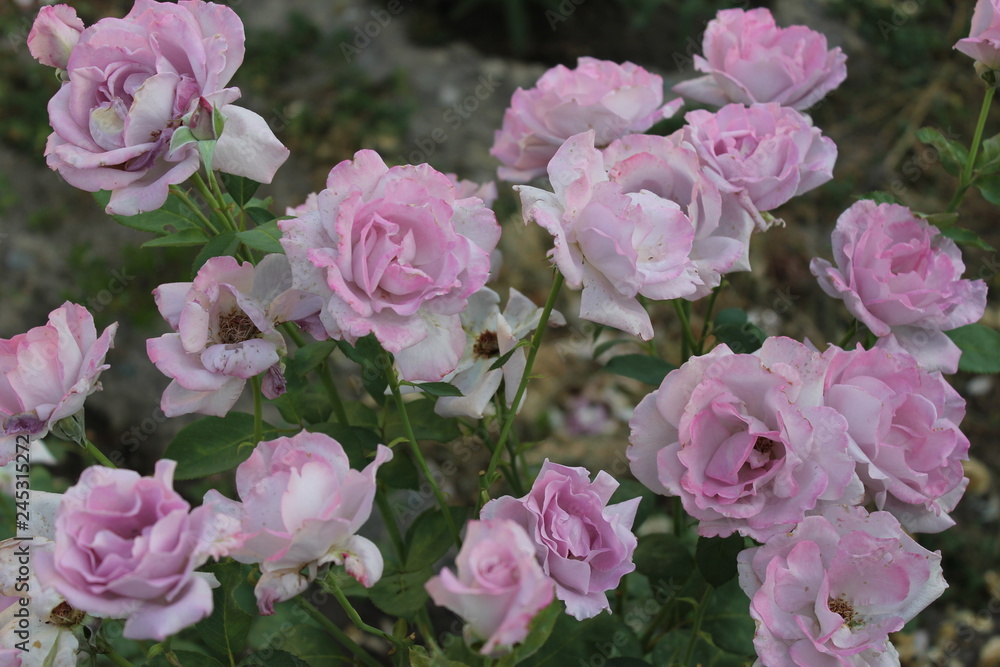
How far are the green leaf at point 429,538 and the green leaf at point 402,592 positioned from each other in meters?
0.01

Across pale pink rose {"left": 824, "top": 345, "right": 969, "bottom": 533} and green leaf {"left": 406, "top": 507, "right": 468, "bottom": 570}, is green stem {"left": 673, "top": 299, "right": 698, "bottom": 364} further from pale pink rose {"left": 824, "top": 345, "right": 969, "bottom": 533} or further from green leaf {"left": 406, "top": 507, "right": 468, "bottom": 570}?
green leaf {"left": 406, "top": 507, "right": 468, "bottom": 570}

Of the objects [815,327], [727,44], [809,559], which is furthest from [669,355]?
[809,559]

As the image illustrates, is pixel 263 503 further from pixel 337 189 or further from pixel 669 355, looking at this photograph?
pixel 669 355

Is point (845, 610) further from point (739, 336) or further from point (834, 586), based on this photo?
point (739, 336)

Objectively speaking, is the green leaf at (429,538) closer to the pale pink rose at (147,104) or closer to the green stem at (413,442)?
the green stem at (413,442)

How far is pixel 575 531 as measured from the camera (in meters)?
0.63

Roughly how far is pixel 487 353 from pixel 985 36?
563 millimetres

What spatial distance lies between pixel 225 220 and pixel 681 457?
1.41 feet

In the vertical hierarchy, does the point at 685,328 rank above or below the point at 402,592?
above

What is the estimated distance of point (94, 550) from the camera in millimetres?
523

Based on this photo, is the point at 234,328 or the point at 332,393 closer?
the point at 234,328

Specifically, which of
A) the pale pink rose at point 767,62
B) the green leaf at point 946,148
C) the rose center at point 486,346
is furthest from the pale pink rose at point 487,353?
the green leaf at point 946,148

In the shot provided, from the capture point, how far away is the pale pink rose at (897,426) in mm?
681


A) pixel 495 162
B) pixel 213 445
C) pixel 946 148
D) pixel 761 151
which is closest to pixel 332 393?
pixel 213 445
